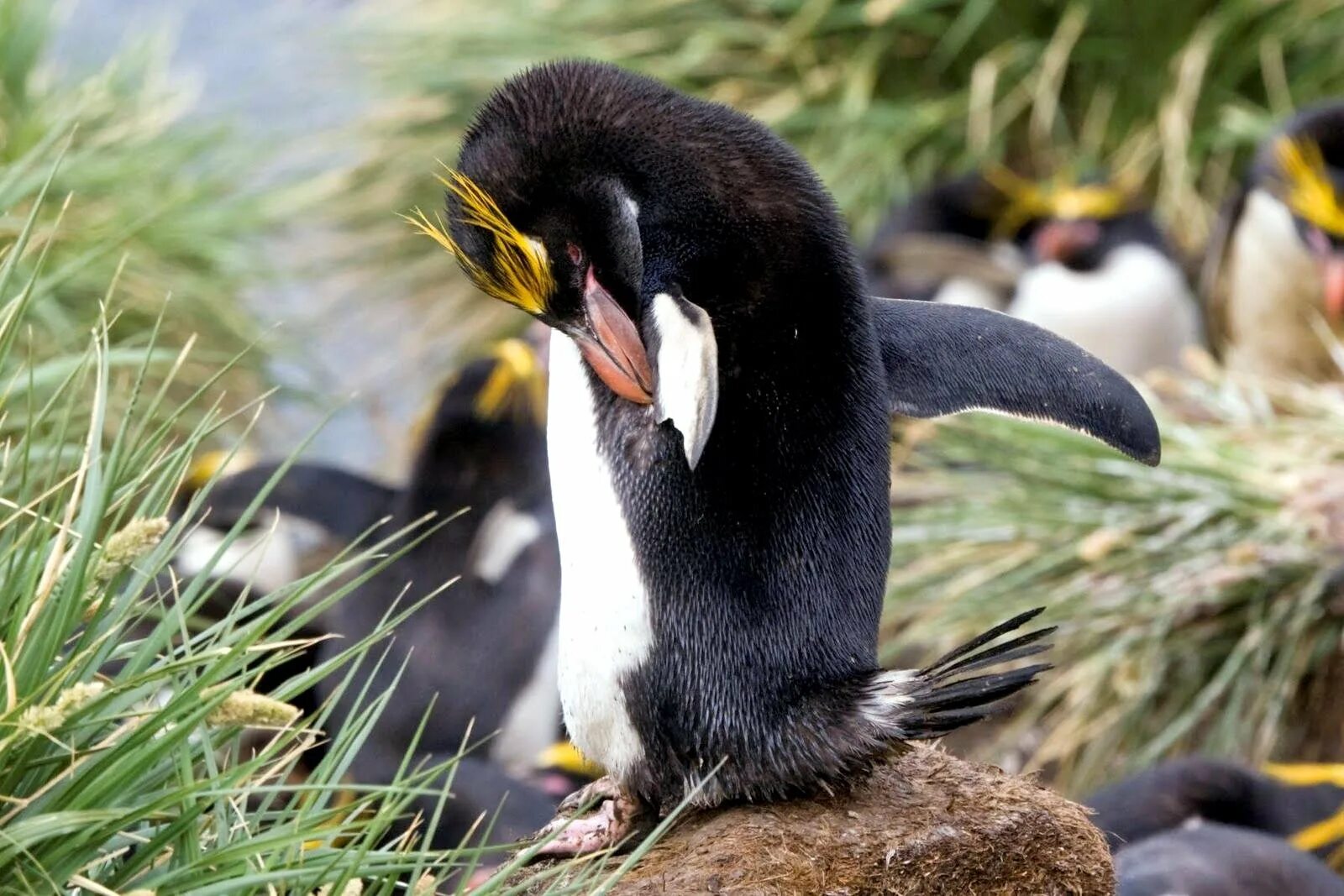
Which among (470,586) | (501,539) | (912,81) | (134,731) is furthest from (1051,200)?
(134,731)

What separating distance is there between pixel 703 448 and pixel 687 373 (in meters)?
0.09

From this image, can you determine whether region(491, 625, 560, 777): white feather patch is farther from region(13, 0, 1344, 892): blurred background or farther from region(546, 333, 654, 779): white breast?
region(546, 333, 654, 779): white breast

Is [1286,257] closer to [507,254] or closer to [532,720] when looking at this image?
[532,720]

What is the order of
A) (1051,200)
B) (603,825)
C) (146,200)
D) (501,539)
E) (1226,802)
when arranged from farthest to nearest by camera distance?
(1051,200)
(146,200)
(501,539)
(1226,802)
(603,825)

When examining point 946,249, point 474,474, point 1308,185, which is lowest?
point 474,474

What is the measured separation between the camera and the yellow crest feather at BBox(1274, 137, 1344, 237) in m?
5.02

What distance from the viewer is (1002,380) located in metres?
2.08

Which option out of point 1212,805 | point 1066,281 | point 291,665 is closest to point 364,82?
point 1066,281

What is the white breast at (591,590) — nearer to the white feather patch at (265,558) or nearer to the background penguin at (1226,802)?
the background penguin at (1226,802)

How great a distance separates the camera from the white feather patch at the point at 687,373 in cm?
175

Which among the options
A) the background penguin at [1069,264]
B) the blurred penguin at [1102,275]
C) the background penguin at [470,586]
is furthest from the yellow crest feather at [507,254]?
the blurred penguin at [1102,275]

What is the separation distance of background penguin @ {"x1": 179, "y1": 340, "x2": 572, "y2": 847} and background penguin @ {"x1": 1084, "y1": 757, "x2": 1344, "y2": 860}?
989 mm

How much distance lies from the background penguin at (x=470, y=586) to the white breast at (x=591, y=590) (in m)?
0.91

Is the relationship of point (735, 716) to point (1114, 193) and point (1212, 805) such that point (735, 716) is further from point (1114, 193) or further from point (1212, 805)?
point (1114, 193)
